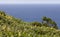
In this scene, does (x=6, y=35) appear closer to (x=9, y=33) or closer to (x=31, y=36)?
(x=9, y=33)

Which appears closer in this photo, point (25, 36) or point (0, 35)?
point (0, 35)

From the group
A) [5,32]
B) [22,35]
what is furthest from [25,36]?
[5,32]

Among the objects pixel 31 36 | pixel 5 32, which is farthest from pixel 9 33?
pixel 31 36

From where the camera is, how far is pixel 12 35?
26.2ft

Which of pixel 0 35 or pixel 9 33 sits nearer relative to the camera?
pixel 0 35

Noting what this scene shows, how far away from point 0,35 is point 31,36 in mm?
1213

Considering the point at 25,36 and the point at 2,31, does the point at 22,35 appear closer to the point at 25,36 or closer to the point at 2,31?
the point at 25,36

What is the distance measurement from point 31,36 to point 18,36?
611 millimetres

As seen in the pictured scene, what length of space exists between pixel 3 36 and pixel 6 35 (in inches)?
7.8

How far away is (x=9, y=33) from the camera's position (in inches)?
326

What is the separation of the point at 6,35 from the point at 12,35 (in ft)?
0.61

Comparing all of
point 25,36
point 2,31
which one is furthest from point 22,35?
point 2,31

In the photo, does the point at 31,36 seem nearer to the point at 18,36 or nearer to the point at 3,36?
the point at 18,36

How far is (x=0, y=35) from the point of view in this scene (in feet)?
25.4
